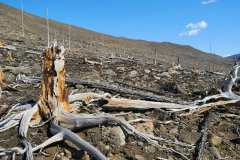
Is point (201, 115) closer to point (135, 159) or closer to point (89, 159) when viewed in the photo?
point (135, 159)

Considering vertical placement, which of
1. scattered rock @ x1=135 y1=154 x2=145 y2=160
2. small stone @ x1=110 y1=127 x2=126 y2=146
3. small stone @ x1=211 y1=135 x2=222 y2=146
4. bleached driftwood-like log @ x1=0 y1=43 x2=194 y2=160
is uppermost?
bleached driftwood-like log @ x1=0 y1=43 x2=194 y2=160

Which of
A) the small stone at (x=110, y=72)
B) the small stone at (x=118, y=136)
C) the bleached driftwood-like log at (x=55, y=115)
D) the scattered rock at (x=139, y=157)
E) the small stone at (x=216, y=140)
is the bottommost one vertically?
the scattered rock at (x=139, y=157)

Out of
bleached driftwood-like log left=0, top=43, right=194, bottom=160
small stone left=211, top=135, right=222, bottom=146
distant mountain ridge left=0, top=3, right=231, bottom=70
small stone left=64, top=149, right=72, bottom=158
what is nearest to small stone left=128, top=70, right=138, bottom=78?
small stone left=211, top=135, right=222, bottom=146

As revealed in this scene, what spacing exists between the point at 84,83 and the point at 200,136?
11.2 feet

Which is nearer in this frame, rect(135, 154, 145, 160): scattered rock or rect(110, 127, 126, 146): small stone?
rect(135, 154, 145, 160): scattered rock

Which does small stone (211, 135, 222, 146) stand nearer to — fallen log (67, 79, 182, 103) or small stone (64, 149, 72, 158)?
fallen log (67, 79, 182, 103)

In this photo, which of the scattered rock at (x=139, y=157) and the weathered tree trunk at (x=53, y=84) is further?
the weathered tree trunk at (x=53, y=84)

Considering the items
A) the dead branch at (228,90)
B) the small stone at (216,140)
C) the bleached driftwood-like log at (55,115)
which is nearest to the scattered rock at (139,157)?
the bleached driftwood-like log at (55,115)

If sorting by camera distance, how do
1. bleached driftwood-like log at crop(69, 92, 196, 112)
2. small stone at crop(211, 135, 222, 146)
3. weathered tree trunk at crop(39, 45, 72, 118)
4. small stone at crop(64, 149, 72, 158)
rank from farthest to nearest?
1. bleached driftwood-like log at crop(69, 92, 196, 112)
2. small stone at crop(211, 135, 222, 146)
3. weathered tree trunk at crop(39, 45, 72, 118)
4. small stone at crop(64, 149, 72, 158)

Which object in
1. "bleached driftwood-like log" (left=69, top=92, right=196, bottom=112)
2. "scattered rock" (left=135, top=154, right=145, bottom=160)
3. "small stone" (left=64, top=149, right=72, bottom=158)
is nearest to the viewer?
"small stone" (left=64, top=149, right=72, bottom=158)

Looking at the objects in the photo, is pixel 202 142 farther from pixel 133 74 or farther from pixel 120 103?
pixel 133 74

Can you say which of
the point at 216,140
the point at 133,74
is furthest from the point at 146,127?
the point at 133,74

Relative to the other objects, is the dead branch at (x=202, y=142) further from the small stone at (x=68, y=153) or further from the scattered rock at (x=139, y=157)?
the small stone at (x=68, y=153)

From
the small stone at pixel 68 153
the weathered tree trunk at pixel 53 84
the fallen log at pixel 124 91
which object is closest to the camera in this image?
the small stone at pixel 68 153
